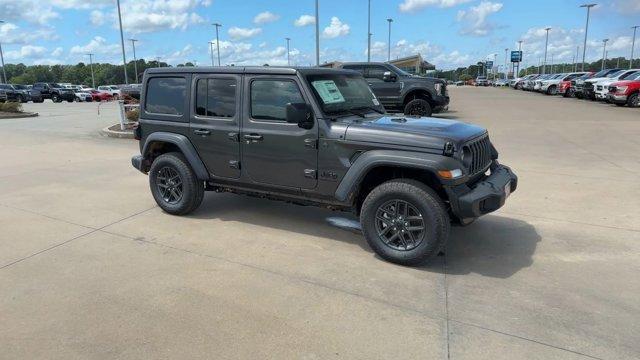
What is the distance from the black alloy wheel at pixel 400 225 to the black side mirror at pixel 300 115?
108 cm

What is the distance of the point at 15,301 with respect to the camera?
3646 mm

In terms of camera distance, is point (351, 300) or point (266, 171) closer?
point (351, 300)

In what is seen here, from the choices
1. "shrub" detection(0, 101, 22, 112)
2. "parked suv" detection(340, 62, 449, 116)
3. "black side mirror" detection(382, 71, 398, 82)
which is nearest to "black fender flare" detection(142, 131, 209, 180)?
"black side mirror" detection(382, 71, 398, 82)

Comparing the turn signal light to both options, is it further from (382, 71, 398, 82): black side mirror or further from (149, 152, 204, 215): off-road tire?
(382, 71, 398, 82): black side mirror

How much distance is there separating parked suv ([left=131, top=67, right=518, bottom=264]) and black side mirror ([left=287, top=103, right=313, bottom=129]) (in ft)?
0.03

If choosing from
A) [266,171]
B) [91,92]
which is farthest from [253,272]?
[91,92]

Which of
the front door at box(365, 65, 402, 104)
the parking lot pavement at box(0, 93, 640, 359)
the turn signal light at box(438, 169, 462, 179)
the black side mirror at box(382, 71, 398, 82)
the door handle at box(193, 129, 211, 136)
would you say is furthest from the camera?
the front door at box(365, 65, 402, 104)

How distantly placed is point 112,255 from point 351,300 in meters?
2.42

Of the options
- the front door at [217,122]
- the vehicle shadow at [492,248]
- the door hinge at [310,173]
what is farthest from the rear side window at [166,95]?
the vehicle shadow at [492,248]

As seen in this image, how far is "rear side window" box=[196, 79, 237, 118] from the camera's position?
16.9 feet

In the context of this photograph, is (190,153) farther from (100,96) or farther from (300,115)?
(100,96)

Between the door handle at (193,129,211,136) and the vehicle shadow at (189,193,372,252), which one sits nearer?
the vehicle shadow at (189,193,372,252)

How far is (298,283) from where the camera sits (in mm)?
3941

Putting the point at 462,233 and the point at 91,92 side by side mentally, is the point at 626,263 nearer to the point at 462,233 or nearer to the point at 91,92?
the point at 462,233
